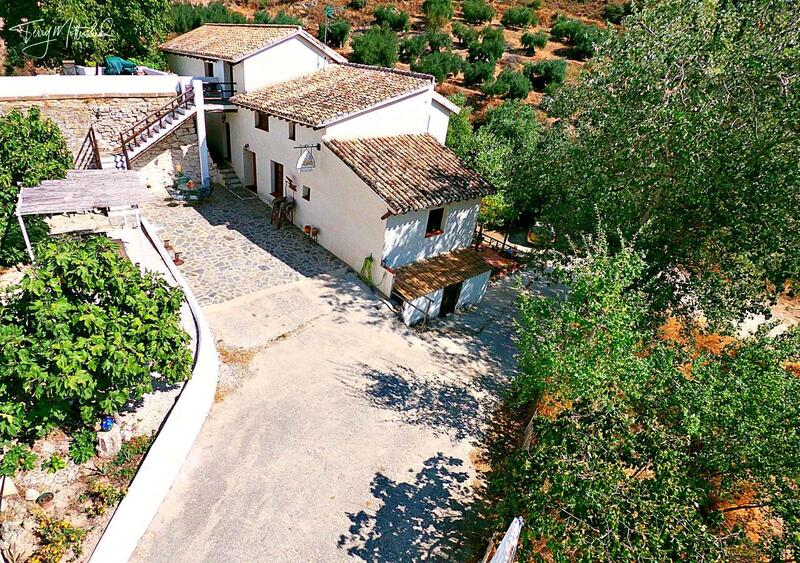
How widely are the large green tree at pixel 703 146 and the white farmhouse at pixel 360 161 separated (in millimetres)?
5539

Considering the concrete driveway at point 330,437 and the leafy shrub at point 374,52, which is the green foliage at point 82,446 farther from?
the leafy shrub at point 374,52

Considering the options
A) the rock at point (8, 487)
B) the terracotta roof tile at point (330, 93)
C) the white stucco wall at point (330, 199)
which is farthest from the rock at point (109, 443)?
the terracotta roof tile at point (330, 93)

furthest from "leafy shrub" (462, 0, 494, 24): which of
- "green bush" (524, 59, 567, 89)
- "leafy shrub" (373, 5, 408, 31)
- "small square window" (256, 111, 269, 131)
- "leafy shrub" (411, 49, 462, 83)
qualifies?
"small square window" (256, 111, 269, 131)

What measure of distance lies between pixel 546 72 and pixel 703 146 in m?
39.2

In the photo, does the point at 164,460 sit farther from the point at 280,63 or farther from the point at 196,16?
the point at 196,16

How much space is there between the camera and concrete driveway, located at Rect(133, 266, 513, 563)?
8961mm

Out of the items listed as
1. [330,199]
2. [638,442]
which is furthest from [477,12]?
[638,442]

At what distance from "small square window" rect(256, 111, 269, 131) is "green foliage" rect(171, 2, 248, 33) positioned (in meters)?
24.6

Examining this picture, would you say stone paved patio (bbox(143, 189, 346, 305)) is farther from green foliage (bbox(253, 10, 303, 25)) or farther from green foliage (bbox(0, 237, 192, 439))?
green foliage (bbox(253, 10, 303, 25))

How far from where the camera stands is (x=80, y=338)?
25.6 feet

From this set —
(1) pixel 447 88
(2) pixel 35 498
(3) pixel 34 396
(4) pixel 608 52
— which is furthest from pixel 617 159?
(1) pixel 447 88

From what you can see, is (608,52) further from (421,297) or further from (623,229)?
(421,297)

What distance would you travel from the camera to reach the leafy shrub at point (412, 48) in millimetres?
47812

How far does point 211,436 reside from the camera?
10.7m
